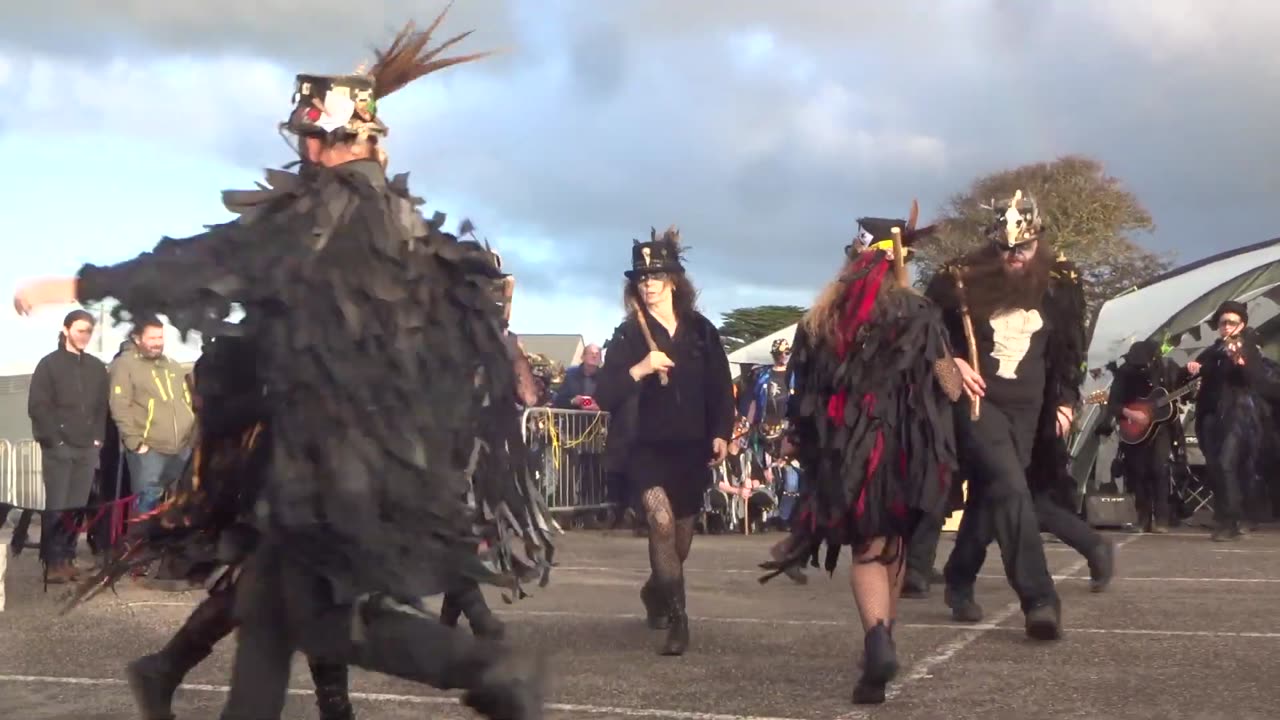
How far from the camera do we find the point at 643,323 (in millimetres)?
7379

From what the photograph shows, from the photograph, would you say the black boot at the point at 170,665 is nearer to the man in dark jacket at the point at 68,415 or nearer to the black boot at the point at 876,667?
the black boot at the point at 876,667

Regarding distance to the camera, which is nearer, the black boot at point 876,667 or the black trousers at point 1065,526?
the black boot at point 876,667

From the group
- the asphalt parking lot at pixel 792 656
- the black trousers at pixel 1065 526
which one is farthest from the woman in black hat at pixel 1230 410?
the black trousers at pixel 1065 526

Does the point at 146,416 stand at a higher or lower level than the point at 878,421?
higher

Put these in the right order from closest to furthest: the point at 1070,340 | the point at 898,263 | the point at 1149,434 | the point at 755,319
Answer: the point at 898,263 → the point at 1070,340 → the point at 1149,434 → the point at 755,319

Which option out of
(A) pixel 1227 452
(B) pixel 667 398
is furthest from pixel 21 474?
(A) pixel 1227 452

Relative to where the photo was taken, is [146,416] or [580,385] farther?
[580,385]

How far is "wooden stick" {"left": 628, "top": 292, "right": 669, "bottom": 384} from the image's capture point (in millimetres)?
7168

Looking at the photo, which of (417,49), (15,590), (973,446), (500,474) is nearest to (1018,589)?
(973,446)

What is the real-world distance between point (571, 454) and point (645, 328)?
8.53m

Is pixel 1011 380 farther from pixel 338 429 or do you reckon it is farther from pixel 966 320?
pixel 338 429

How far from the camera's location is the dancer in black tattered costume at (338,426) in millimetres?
3521

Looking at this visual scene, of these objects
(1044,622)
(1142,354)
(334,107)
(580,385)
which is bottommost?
(1044,622)

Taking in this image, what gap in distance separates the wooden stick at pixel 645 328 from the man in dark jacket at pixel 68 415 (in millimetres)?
4576
